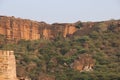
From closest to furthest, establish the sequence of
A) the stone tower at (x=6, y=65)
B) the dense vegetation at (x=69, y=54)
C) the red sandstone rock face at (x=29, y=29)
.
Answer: the stone tower at (x=6, y=65) → the dense vegetation at (x=69, y=54) → the red sandstone rock face at (x=29, y=29)

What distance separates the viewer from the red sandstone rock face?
69.7 m

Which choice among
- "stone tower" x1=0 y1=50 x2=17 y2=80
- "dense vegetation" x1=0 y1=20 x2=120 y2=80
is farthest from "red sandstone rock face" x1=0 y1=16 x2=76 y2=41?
"stone tower" x1=0 y1=50 x2=17 y2=80

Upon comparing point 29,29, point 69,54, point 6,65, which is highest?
point 6,65

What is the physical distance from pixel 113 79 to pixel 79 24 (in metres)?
26.8

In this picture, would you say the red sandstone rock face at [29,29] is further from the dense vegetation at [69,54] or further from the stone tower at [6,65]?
the stone tower at [6,65]

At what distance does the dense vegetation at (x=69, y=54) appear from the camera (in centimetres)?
5175

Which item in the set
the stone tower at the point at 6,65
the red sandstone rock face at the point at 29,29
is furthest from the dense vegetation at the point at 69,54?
the stone tower at the point at 6,65

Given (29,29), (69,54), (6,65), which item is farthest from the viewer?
(29,29)

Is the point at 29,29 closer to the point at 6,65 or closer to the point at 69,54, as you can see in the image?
the point at 69,54

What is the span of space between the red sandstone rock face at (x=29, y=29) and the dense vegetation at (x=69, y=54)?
157 cm

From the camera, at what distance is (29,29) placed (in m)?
71.5

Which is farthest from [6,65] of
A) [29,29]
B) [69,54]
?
[29,29]

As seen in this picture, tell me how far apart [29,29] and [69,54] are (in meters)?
10.8

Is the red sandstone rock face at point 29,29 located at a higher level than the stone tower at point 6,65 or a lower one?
lower
